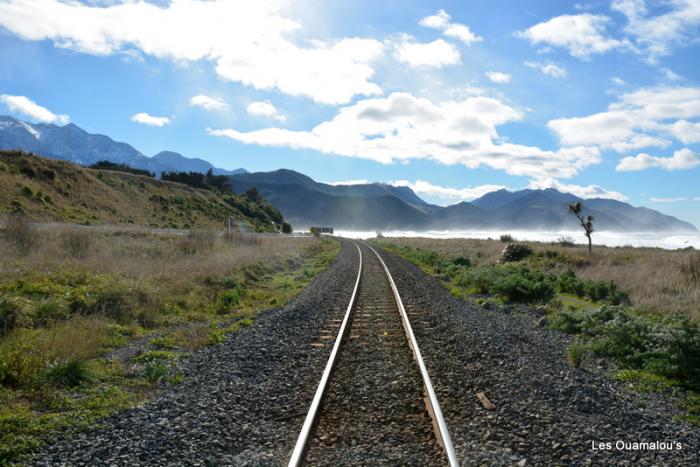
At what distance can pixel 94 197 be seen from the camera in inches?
2266

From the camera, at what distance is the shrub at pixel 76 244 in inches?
712

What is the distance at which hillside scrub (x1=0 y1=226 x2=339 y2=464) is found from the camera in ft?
19.4

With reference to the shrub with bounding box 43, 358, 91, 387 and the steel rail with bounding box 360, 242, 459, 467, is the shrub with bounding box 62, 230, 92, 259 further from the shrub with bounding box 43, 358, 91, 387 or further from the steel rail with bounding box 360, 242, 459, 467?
the steel rail with bounding box 360, 242, 459, 467

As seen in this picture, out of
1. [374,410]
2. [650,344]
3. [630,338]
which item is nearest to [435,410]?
[374,410]

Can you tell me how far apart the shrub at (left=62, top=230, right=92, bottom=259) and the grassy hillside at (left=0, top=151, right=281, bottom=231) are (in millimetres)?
24407

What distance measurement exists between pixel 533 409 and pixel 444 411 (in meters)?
1.07

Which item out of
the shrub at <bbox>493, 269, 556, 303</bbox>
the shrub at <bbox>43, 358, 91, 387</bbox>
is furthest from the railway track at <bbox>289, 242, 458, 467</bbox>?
the shrub at <bbox>493, 269, 556, 303</bbox>

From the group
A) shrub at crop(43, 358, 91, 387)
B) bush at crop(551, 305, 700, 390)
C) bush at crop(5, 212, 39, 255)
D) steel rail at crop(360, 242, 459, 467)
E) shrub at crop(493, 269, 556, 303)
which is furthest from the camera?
bush at crop(5, 212, 39, 255)

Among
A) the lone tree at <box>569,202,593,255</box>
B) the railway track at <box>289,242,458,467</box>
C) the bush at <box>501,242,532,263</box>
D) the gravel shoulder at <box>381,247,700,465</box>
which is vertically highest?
the lone tree at <box>569,202,593,255</box>

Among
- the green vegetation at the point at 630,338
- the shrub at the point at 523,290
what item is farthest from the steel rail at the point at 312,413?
the shrub at the point at 523,290

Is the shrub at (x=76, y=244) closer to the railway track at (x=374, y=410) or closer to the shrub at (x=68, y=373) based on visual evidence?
the shrub at (x=68, y=373)

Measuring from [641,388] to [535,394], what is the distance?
1943 mm

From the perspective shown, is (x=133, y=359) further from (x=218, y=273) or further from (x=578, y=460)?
(x=218, y=273)

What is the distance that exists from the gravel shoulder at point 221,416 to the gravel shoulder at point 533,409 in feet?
6.35
